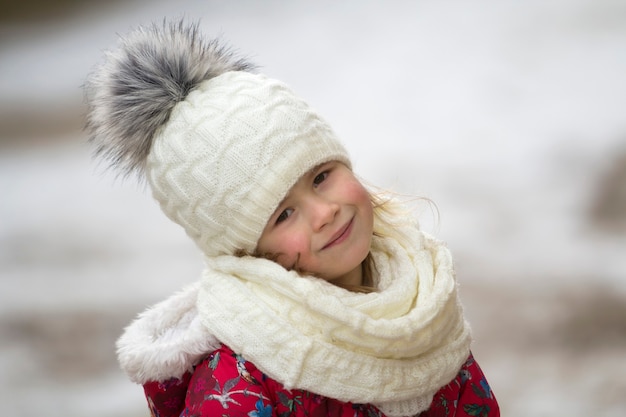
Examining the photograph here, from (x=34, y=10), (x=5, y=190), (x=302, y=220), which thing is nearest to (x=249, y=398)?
(x=302, y=220)

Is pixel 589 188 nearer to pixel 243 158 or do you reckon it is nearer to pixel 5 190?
pixel 243 158

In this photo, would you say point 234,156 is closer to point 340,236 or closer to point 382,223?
point 340,236

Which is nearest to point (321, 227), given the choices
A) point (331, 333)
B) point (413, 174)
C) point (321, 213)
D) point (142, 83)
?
point (321, 213)

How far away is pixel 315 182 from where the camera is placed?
95cm

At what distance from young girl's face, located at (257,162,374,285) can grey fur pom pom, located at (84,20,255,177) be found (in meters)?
0.19

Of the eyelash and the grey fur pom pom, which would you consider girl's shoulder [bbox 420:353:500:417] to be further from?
the grey fur pom pom

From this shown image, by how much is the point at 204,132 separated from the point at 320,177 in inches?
6.1

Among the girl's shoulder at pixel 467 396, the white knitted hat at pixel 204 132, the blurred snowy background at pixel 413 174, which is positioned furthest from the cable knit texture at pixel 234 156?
the blurred snowy background at pixel 413 174

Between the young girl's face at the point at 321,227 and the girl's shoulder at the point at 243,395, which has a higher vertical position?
the young girl's face at the point at 321,227

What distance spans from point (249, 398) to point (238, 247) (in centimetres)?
18

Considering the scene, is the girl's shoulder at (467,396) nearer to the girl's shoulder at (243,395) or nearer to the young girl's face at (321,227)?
the girl's shoulder at (243,395)

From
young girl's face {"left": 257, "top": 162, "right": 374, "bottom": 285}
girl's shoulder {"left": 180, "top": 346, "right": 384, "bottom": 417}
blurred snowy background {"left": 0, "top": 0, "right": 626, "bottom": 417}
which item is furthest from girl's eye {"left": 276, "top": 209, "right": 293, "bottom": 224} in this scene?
blurred snowy background {"left": 0, "top": 0, "right": 626, "bottom": 417}

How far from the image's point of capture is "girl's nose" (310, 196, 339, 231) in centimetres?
90

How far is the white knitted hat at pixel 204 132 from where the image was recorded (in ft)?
2.96
